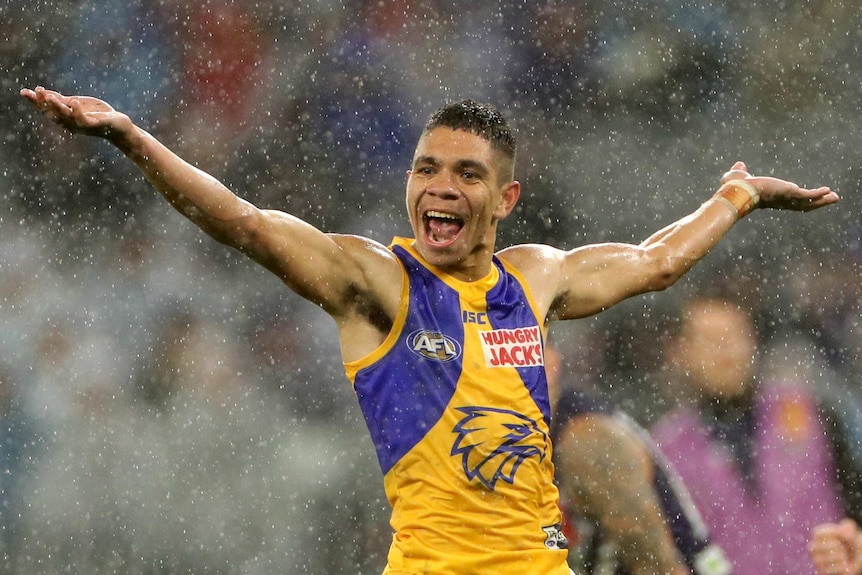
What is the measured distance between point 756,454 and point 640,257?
5.13ft

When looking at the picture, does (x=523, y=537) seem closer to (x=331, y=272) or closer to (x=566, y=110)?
(x=331, y=272)

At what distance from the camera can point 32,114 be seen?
6664mm

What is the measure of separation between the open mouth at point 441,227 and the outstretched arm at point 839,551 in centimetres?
206

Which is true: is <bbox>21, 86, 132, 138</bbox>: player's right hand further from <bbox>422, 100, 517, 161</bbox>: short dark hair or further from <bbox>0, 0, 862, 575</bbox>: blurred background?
<bbox>0, 0, 862, 575</bbox>: blurred background

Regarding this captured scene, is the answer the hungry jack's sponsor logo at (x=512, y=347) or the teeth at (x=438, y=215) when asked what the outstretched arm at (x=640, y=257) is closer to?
the hungry jack's sponsor logo at (x=512, y=347)

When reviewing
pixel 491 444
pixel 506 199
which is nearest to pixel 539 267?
pixel 506 199

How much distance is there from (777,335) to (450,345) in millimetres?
3330

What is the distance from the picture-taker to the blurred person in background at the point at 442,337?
9.99 ft

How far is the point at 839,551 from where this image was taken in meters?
4.22

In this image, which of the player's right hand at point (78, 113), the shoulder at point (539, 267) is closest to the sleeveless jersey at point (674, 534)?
the shoulder at point (539, 267)

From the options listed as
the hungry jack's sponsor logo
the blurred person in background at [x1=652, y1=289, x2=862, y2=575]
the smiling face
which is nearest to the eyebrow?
the smiling face

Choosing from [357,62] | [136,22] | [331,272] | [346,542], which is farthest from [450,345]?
[136,22]

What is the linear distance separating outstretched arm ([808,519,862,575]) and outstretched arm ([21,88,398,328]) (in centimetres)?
221

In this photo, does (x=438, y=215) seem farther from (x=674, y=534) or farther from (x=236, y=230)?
(x=674, y=534)
